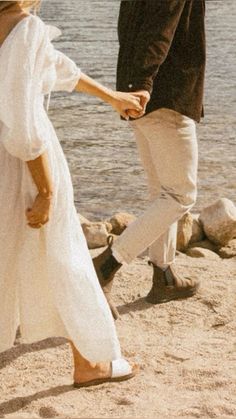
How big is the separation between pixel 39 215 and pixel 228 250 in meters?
3.10

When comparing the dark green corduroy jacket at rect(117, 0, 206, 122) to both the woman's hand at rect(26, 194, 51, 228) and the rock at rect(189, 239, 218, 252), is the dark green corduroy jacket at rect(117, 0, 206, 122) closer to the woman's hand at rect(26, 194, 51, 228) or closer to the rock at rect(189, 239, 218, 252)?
the woman's hand at rect(26, 194, 51, 228)

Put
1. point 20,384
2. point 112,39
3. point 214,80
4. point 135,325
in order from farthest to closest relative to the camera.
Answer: point 112,39 < point 214,80 < point 135,325 < point 20,384

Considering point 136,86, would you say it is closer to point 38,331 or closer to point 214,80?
point 38,331

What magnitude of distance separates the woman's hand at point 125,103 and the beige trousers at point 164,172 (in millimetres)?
576

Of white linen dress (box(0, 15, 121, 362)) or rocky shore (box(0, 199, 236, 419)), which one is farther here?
rocky shore (box(0, 199, 236, 419))

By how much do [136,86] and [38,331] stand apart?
133cm

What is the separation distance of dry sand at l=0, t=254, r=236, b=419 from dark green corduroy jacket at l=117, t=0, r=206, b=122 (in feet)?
3.40

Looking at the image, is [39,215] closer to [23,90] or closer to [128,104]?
[23,90]

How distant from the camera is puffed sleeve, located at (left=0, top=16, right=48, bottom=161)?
3.86 meters

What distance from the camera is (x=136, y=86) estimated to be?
197 inches

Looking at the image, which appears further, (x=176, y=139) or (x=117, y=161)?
(x=117, y=161)

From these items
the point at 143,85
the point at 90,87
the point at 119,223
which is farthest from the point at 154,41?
the point at 119,223

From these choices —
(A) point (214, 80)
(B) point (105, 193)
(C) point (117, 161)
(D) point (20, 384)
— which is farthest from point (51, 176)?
(A) point (214, 80)

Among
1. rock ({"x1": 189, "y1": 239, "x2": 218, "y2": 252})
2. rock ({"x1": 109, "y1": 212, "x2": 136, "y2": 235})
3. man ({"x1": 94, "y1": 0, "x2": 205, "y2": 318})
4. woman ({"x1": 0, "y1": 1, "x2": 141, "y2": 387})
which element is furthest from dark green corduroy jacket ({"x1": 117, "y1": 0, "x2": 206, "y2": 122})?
rock ({"x1": 109, "y1": 212, "x2": 136, "y2": 235})
